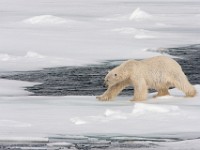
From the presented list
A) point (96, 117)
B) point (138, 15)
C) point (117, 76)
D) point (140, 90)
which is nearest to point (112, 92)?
point (117, 76)

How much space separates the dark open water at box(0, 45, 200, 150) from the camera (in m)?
8.04

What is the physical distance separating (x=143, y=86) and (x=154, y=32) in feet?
44.4

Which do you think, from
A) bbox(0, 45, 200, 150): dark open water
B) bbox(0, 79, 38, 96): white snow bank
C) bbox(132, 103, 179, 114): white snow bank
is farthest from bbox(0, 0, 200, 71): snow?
bbox(132, 103, 179, 114): white snow bank

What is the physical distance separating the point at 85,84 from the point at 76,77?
94 cm

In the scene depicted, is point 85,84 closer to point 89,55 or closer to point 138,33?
point 89,55

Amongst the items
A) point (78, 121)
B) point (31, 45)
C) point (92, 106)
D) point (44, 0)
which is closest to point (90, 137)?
point (78, 121)

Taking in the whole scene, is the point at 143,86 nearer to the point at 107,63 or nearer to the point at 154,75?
the point at 154,75

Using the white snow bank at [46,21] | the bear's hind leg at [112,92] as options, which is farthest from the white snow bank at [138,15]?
the bear's hind leg at [112,92]

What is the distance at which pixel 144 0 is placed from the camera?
4512 cm

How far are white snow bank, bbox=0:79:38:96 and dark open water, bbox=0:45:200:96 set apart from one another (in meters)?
0.19

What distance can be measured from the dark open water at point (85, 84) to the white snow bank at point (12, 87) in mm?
200

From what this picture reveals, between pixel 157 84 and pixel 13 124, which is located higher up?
pixel 157 84

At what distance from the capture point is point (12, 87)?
13305mm

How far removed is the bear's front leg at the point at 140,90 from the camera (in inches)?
441
